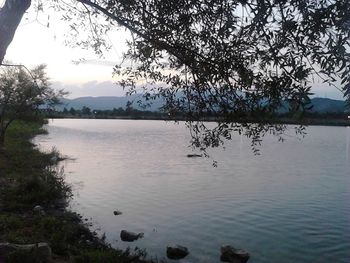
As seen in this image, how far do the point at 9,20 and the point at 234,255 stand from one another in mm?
11670

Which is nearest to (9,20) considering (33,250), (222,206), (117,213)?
(33,250)

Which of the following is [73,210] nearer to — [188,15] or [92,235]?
[92,235]

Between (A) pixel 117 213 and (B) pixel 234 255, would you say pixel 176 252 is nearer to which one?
(B) pixel 234 255

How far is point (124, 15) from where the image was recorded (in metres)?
8.80

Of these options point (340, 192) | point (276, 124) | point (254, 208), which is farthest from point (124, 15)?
point (340, 192)

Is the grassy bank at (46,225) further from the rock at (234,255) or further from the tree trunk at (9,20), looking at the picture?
the tree trunk at (9,20)

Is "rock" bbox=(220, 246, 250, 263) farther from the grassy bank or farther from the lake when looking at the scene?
the grassy bank

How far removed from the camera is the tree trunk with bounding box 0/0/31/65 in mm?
7016

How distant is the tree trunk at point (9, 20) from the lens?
7.02 m

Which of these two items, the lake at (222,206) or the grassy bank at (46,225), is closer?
the grassy bank at (46,225)

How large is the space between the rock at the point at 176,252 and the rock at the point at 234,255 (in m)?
1.38

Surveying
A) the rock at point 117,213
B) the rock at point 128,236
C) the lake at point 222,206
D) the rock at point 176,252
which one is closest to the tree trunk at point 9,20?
the rock at point 176,252

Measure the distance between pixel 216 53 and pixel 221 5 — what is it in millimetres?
831

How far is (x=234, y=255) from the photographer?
15773 millimetres
